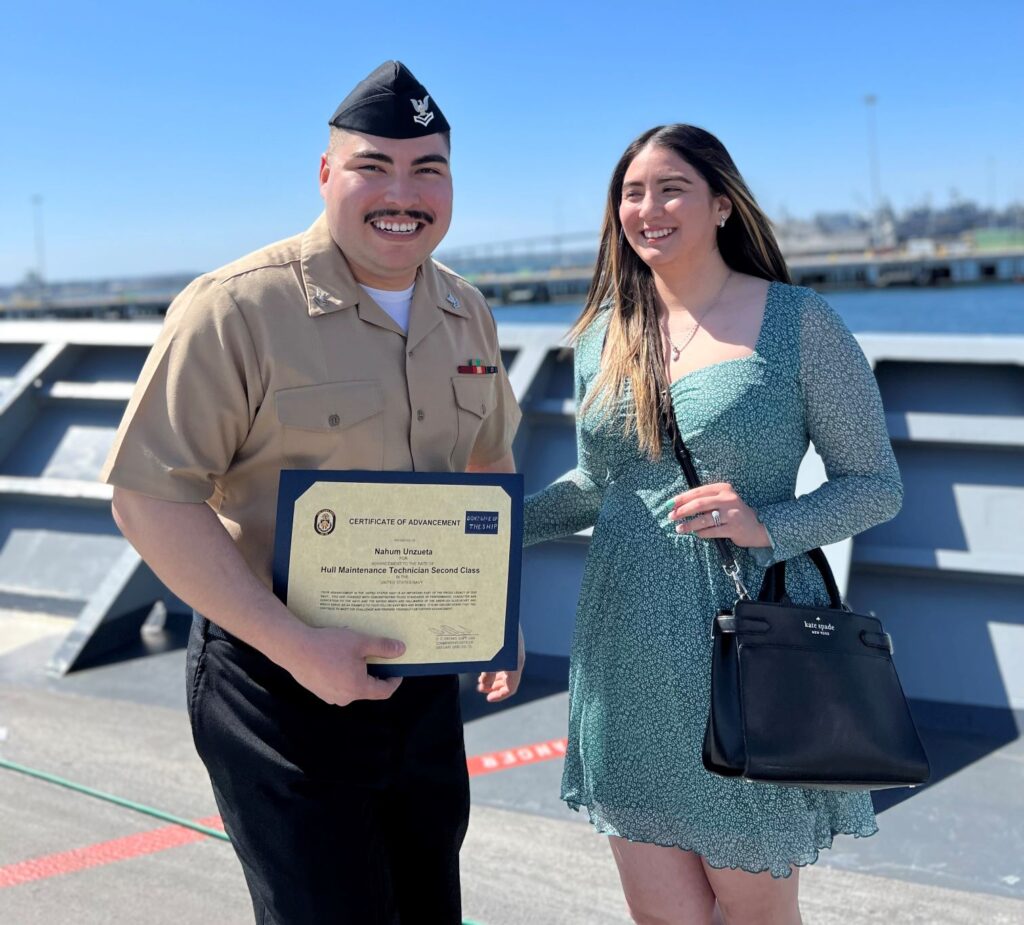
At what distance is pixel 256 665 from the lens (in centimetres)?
189

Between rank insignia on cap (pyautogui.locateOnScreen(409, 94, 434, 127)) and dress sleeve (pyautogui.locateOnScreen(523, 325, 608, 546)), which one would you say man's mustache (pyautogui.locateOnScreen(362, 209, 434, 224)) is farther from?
dress sleeve (pyautogui.locateOnScreen(523, 325, 608, 546))

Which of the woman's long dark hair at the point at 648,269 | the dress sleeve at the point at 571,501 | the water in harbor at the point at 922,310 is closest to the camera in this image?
the woman's long dark hair at the point at 648,269

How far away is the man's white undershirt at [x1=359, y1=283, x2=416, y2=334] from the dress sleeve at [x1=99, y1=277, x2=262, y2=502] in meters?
0.28

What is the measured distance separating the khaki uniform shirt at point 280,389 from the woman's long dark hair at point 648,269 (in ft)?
1.20

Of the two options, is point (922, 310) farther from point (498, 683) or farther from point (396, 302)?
point (396, 302)

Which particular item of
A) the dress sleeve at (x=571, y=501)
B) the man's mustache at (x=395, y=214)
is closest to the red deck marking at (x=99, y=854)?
the dress sleeve at (x=571, y=501)

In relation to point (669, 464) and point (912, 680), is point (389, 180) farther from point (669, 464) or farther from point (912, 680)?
point (912, 680)

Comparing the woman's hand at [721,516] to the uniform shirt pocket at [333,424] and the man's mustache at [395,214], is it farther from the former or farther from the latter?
the man's mustache at [395,214]

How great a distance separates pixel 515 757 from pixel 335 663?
240 cm

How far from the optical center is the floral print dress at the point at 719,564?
2.15 meters

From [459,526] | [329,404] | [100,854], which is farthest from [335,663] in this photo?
[100,854]

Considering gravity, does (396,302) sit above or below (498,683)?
above

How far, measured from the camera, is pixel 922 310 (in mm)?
78000

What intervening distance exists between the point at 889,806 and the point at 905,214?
507 ft
